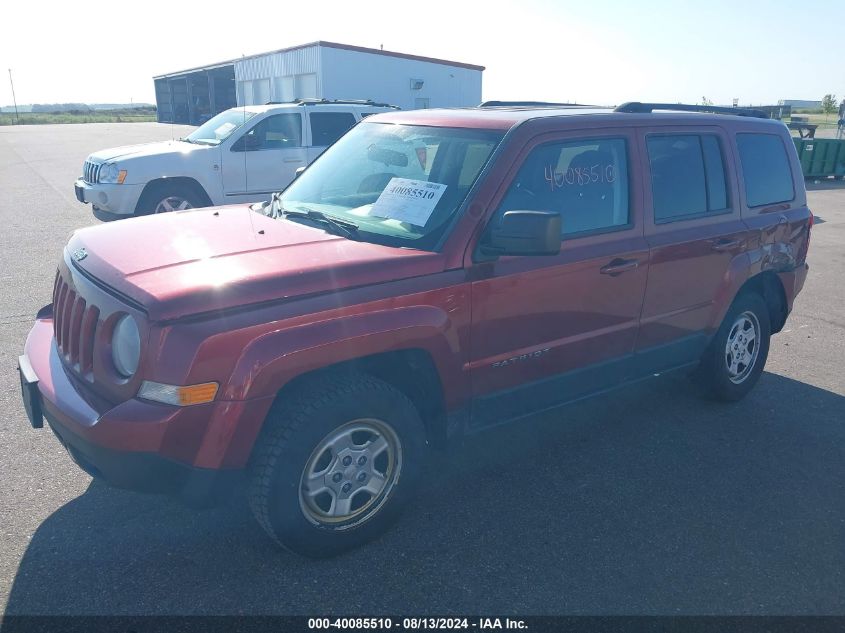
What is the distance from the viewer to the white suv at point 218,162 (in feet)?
31.1

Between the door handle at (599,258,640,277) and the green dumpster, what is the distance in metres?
20.2

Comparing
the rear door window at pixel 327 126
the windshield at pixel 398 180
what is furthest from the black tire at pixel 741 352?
the rear door window at pixel 327 126

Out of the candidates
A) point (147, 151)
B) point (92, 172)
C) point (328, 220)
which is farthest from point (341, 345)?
point (92, 172)

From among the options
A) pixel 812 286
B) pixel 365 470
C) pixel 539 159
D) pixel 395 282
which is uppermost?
pixel 539 159

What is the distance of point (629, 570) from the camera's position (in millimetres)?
3240

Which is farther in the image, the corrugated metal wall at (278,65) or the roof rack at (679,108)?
the corrugated metal wall at (278,65)

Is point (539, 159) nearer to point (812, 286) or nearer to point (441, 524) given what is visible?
point (441, 524)

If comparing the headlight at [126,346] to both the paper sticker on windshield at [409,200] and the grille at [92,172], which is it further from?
the grille at [92,172]

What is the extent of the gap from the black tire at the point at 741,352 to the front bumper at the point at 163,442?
3387 millimetres

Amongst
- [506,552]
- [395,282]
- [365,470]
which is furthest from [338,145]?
[506,552]

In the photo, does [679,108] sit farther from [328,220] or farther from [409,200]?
[328,220]

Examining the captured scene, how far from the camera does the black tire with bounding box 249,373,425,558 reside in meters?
2.92

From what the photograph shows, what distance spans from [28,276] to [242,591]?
20.4 feet

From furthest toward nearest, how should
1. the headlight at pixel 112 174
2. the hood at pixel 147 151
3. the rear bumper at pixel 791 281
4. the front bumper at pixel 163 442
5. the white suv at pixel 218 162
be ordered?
the hood at pixel 147 151 < the white suv at pixel 218 162 < the headlight at pixel 112 174 < the rear bumper at pixel 791 281 < the front bumper at pixel 163 442
